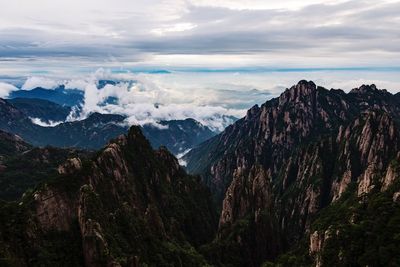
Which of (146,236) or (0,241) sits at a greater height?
(0,241)

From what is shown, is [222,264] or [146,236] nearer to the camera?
[146,236]

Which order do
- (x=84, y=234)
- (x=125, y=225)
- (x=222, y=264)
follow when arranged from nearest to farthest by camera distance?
(x=84, y=234) < (x=125, y=225) < (x=222, y=264)

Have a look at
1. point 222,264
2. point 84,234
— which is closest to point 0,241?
point 84,234

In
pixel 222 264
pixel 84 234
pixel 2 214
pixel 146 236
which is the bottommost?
pixel 222 264

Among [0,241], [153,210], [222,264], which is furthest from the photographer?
[222,264]

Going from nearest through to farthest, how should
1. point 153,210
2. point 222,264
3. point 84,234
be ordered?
point 84,234
point 153,210
point 222,264

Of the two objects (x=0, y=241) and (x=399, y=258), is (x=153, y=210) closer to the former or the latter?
(x=0, y=241)

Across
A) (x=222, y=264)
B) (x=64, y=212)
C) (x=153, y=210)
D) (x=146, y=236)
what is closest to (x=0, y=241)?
(x=64, y=212)

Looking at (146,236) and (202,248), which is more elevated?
(146,236)

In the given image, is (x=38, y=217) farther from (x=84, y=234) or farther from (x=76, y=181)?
(x=76, y=181)
